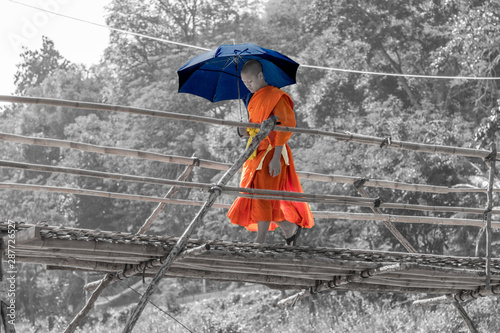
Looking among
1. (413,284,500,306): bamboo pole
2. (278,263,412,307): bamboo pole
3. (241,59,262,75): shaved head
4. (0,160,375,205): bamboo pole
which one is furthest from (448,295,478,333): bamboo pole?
(241,59,262,75): shaved head

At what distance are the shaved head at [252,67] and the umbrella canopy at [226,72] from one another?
3 cm

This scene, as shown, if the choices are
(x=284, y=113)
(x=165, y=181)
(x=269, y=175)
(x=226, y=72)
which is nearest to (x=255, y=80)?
(x=284, y=113)

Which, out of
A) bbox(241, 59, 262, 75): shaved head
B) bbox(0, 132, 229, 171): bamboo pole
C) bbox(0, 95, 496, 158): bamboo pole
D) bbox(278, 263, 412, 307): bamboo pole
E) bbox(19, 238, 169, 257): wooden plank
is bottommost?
bbox(278, 263, 412, 307): bamboo pole

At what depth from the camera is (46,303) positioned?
24.3 m

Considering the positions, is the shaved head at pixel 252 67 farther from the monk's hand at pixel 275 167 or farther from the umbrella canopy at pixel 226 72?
the monk's hand at pixel 275 167

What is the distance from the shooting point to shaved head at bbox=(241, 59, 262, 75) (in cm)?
454

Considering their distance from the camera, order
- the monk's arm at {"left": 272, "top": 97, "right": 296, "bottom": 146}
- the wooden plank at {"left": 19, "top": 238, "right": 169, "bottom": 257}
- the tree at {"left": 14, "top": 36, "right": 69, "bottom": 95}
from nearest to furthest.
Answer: the wooden plank at {"left": 19, "top": 238, "right": 169, "bottom": 257} < the monk's arm at {"left": 272, "top": 97, "right": 296, "bottom": 146} < the tree at {"left": 14, "top": 36, "right": 69, "bottom": 95}

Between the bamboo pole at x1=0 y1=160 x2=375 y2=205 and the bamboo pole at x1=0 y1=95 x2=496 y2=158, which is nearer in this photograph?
the bamboo pole at x1=0 y1=95 x2=496 y2=158

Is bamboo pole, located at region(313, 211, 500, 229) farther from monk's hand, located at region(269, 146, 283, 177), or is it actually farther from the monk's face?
the monk's face

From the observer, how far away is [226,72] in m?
4.92

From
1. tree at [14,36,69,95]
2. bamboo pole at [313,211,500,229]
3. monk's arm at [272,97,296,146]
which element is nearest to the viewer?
monk's arm at [272,97,296,146]

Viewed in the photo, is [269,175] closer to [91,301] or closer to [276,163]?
[276,163]

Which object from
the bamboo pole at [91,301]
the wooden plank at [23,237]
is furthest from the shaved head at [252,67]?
the wooden plank at [23,237]

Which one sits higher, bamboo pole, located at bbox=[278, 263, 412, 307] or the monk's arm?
the monk's arm
